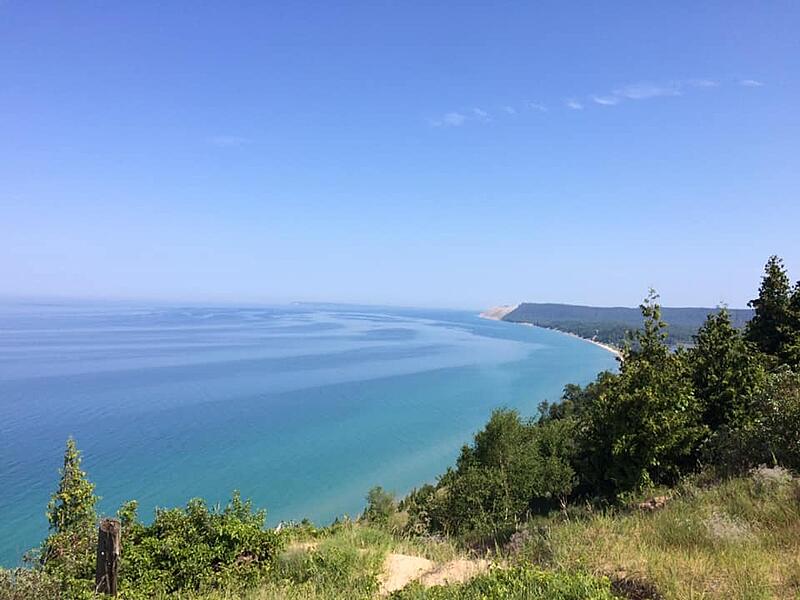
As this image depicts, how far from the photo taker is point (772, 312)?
72.5ft

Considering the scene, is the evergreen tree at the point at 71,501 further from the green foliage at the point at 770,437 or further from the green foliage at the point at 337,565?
the green foliage at the point at 770,437

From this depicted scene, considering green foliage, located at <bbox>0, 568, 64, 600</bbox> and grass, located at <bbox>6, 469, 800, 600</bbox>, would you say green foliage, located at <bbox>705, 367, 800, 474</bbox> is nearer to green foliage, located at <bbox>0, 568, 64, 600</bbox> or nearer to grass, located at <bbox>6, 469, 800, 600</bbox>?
grass, located at <bbox>6, 469, 800, 600</bbox>

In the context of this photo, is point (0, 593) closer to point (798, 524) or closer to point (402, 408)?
point (798, 524)

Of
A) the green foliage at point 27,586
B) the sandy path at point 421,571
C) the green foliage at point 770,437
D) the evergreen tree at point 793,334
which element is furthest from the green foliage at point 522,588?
the evergreen tree at point 793,334

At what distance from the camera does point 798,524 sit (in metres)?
6.02

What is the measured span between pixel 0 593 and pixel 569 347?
573 ft

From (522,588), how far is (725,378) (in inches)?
548

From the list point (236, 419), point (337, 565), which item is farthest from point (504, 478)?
point (236, 419)

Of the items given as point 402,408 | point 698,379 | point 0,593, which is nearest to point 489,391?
point 402,408

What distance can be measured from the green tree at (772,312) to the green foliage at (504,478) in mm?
10922

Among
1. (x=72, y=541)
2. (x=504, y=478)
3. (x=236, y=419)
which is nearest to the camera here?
(x=72, y=541)

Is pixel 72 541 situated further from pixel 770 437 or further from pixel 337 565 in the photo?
pixel 770 437

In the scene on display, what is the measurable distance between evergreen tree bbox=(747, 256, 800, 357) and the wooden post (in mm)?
25076

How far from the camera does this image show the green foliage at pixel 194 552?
7480 millimetres
